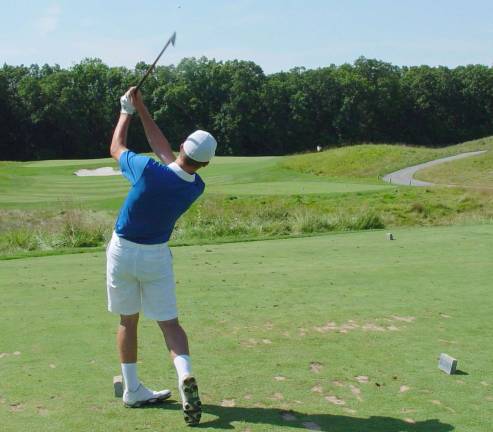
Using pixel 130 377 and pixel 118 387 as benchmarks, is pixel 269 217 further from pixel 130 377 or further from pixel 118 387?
pixel 130 377

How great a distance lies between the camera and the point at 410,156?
5203cm

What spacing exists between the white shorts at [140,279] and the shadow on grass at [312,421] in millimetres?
794

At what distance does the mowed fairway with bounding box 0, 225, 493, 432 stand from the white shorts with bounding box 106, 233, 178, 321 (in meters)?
0.66

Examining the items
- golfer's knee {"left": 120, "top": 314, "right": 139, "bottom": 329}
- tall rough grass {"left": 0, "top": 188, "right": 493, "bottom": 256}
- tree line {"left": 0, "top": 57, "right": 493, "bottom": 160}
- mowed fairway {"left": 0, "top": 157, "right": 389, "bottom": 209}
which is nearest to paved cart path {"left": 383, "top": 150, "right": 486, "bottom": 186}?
mowed fairway {"left": 0, "top": 157, "right": 389, "bottom": 209}

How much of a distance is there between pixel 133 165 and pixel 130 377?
145 cm

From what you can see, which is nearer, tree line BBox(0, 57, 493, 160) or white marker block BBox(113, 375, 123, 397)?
white marker block BBox(113, 375, 123, 397)

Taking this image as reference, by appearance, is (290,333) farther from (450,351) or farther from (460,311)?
(460,311)

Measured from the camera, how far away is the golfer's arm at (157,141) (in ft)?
18.1

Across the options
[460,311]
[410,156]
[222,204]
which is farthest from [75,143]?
[460,311]

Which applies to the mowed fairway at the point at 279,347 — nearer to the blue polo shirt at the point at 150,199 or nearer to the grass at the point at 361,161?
the blue polo shirt at the point at 150,199

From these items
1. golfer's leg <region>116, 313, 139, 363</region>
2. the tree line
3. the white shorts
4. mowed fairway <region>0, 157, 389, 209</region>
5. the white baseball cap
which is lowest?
mowed fairway <region>0, 157, 389, 209</region>

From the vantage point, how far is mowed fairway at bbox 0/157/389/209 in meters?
29.6

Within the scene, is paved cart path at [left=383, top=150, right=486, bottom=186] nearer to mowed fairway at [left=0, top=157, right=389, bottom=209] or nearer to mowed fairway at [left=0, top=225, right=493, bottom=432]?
mowed fairway at [left=0, top=157, right=389, bottom=209]

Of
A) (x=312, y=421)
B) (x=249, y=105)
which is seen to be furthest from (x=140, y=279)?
(x=249, y=105)
